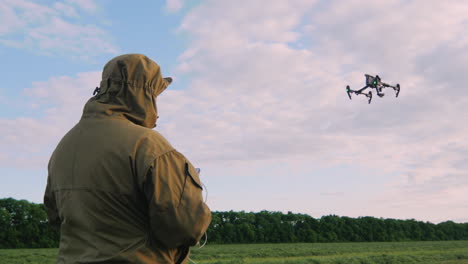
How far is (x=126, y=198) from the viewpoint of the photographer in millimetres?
2000

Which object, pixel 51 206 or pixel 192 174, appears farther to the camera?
pixel 51 206

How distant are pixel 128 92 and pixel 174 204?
0.66m

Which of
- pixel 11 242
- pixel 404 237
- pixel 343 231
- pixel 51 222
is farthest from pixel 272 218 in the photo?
pixel 51 222

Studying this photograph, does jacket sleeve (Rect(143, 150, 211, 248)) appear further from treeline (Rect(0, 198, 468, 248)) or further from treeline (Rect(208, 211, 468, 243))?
treeline (Rect(208, 211, 468, 243))

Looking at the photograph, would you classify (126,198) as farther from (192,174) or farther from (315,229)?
(315,229)

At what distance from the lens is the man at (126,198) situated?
194cm

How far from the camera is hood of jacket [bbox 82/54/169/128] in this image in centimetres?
227

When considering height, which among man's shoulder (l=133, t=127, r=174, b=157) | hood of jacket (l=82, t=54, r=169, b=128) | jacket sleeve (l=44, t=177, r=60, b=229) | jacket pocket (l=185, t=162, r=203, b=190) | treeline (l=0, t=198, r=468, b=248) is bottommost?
jacket sleeve (l=44, t=177, r=60, b=229)

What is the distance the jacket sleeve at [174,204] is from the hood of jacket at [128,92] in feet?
1.23

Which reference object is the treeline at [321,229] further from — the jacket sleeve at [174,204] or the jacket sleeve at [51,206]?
the jacket sleeve at [174,204]

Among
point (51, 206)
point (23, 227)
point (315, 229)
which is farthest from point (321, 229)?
point (51, 206)

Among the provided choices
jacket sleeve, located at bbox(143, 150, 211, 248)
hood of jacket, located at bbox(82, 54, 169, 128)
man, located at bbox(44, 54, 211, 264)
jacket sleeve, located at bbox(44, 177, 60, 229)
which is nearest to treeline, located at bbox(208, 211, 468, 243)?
jacket sleeve, located at bbox(44, 177, 60, 229)

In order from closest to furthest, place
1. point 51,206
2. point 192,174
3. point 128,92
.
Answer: point 192,174 → point 128,92 → point 51,206

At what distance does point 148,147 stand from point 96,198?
32 centimetres
